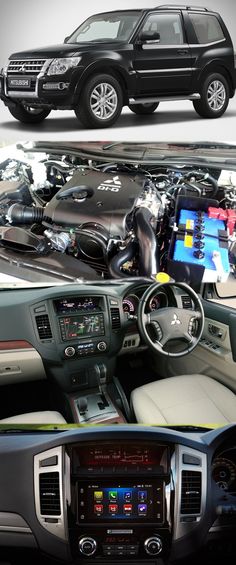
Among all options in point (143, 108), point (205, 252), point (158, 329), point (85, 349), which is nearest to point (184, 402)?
point (158, 329)

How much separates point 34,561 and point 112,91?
7.04 ft

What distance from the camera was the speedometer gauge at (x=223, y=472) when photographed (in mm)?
1701

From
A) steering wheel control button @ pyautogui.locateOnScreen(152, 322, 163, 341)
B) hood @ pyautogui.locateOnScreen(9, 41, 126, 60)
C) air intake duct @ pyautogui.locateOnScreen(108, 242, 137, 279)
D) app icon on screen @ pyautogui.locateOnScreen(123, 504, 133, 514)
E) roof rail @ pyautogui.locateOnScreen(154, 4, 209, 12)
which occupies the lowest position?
app icon on screen @ pyautogui.locateOnScreen(123, 504, 133, 514)

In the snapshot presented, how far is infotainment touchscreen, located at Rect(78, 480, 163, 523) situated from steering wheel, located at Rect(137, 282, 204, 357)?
38 centimetres

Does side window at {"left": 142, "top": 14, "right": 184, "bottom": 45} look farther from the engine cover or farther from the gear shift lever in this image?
the gear shift lever

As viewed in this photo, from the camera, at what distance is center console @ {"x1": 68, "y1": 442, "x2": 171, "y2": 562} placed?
156cm

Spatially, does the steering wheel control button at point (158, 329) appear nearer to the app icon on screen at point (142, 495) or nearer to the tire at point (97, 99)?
the app icon on screen at point (142, 495)

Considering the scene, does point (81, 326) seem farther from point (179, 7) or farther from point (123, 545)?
point (179, 7)

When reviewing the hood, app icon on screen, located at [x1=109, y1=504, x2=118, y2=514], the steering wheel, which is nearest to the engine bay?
the steering wheel

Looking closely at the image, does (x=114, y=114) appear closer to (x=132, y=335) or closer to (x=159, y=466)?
(x=132, y=335)

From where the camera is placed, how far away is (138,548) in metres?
1.61

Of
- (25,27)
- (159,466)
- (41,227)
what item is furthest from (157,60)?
(159,466)

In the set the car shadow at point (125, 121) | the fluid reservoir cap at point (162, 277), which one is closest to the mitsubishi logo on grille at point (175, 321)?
the fluid reservoir cap at point (162, 277)

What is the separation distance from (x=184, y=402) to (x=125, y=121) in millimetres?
1609
